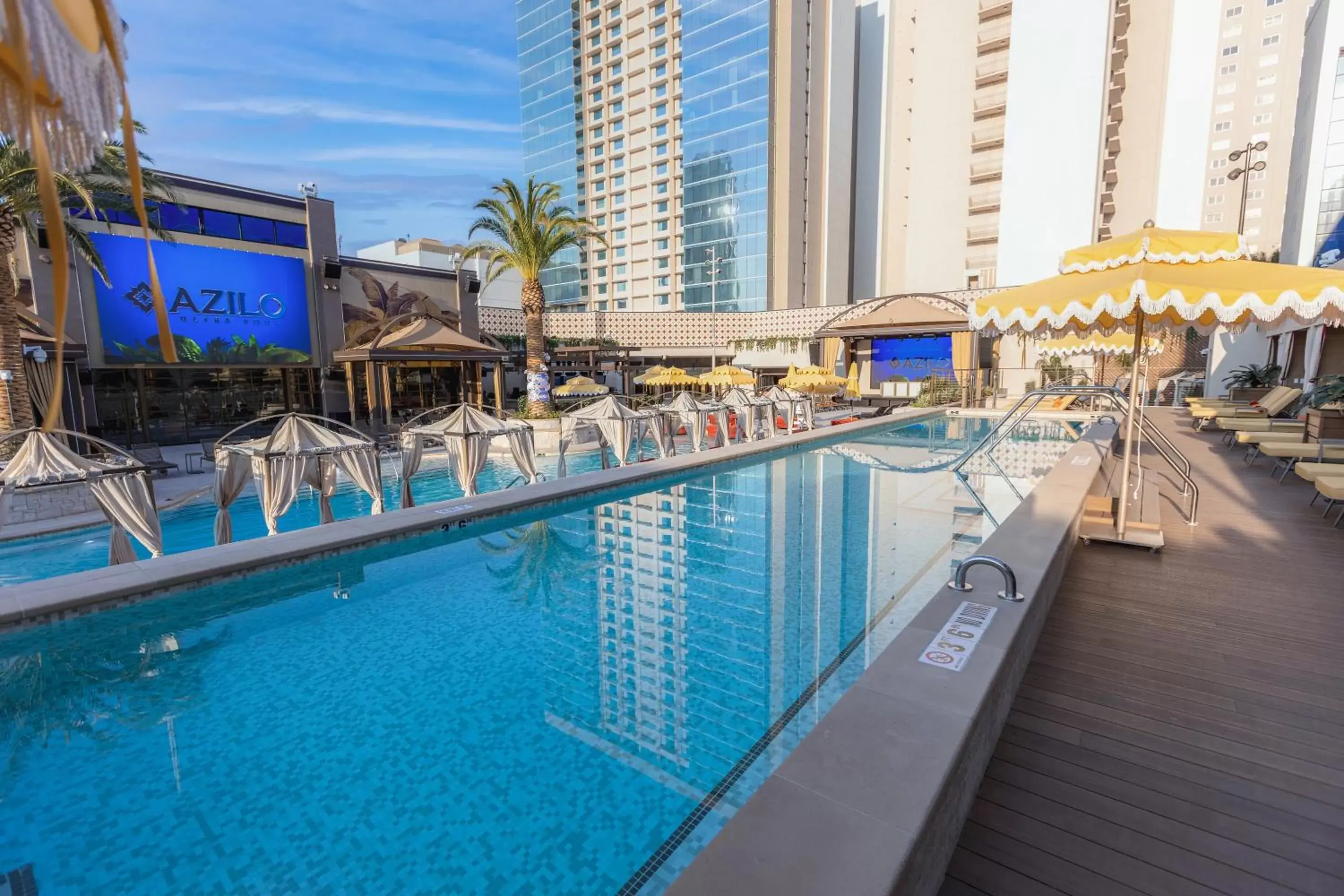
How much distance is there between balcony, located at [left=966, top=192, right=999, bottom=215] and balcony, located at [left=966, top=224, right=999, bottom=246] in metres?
0.67

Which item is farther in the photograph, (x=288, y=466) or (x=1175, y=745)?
(x=288, y=466)

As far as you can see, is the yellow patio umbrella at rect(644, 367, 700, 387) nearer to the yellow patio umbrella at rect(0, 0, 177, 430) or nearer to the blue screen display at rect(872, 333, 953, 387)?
the blue screen display at rect(872, 333, 953, 387)

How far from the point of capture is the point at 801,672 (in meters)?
4.81

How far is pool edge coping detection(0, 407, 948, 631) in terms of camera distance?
5.57 meters

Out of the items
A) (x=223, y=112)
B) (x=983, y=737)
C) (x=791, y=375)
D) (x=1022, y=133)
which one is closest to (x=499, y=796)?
(x=983, y=737)

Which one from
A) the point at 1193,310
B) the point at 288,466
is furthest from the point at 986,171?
the point at 288,466

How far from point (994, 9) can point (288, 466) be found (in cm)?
3793

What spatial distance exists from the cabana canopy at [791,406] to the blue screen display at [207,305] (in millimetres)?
14966

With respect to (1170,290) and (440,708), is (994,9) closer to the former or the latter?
(1170,290)

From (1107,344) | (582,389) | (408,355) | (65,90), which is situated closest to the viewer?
(65,90)

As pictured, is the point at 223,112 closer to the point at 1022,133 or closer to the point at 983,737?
the point at 983,737

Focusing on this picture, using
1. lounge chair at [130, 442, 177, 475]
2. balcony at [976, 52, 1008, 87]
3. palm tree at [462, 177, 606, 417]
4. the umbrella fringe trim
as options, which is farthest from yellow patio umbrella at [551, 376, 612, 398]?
balcony at [976, 52, 1008, 87]

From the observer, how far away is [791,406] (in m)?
17.2

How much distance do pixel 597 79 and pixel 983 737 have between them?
60350 millimetres
